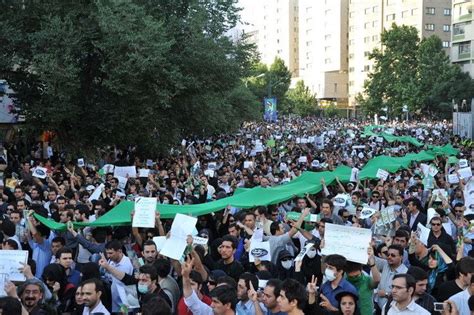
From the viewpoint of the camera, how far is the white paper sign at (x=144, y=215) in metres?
9.14

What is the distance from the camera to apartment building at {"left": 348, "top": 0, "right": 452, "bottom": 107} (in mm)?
96812

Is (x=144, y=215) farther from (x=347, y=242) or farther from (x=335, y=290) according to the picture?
(x=335, y=290)

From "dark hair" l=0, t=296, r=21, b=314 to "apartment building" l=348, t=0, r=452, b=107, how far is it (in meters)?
96.2

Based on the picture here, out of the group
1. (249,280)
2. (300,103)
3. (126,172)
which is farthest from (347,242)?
(300,103)

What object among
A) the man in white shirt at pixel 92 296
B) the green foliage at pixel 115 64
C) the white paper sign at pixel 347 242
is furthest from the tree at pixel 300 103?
the man in white shirt at pixel 92 296

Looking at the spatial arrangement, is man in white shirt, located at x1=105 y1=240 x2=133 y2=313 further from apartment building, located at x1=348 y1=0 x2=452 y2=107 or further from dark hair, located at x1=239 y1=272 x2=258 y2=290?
apartment building, located at x1=348 y1=0 x2=452 y2=107

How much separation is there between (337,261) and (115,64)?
52.8ft

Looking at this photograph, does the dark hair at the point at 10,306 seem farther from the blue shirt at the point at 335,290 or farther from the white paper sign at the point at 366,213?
the white paper sign at the point at 366,213

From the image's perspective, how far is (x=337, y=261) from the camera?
6.54m

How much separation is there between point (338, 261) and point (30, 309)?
2882 mm

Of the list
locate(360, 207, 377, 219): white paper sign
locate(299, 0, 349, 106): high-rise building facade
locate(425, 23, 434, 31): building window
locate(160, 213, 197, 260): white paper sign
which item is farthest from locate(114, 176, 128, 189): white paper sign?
locate(299, 0, 349, 106): high-rise building facade

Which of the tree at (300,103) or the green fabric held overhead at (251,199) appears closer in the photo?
the green fabric held overhead at (251,199)

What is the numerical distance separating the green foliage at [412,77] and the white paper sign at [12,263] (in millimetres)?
56173

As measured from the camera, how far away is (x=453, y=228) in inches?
423
